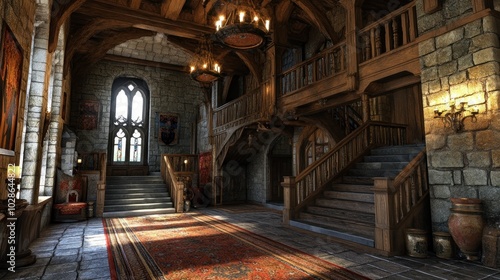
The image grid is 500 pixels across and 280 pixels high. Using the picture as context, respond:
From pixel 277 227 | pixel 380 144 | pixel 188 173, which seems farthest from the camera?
pixel 188 173

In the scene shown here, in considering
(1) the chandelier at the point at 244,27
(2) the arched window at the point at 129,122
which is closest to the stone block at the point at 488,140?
(1) the chandelier at the point at 244,27

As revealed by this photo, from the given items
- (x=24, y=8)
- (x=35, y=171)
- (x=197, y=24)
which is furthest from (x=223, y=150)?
(x=24, y=8)

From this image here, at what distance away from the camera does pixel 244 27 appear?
458cm

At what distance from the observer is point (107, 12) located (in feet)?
24.0

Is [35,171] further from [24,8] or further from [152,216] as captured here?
[152,216]

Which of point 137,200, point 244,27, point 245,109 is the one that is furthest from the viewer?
point 245,109

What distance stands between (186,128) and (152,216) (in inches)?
245

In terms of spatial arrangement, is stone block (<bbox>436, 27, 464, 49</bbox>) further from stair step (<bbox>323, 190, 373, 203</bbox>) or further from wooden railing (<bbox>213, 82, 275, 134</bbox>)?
wooden railing (<bbox>213, 82, 275, 134</bbox>)

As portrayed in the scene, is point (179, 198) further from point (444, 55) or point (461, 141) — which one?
point (444, 55)

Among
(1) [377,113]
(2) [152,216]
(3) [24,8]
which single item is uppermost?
(3) [24,8]

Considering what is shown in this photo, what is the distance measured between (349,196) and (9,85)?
5.56 meters

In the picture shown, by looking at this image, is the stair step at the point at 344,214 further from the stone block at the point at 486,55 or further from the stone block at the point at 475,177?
the stone block at the point at 486,55

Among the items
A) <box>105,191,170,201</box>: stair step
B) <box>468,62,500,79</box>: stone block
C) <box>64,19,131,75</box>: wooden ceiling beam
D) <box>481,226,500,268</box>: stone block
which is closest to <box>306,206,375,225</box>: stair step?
<box>481,226,500,268</box>: stone block

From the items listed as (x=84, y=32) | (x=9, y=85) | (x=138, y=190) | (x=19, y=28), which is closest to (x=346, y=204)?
(x=9, y=85)
